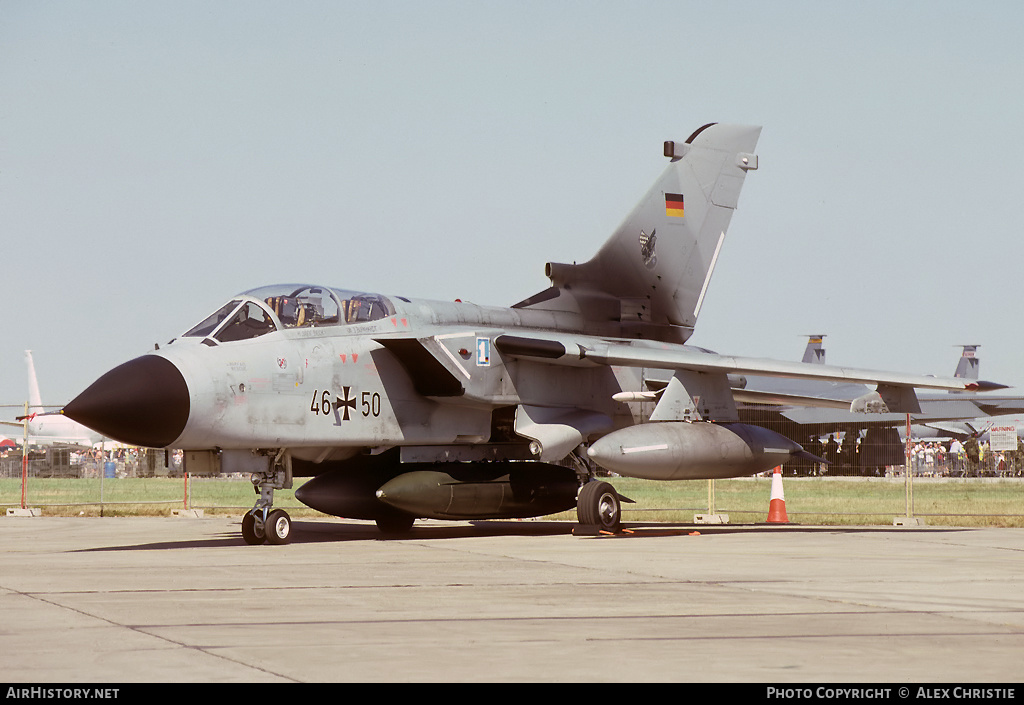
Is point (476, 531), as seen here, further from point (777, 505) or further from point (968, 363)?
point (968, 363)

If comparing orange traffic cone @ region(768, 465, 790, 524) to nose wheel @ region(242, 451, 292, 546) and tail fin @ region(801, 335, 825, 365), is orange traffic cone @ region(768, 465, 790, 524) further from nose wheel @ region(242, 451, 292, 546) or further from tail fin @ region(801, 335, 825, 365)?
tail fin @ region(801, 335, 825, 365)

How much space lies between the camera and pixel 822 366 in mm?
14820

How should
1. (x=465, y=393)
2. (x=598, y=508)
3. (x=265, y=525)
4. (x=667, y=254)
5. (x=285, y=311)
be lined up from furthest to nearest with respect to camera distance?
1. (x=667, y=254)
2. (x=598, y=508)
3. (x=465, y=393)
4. (x=285, y=311)
5. (x=265, y=525)

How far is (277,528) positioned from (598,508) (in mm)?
3714

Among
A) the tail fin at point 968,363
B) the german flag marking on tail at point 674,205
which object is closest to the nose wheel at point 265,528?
the german flag marking on tail at point 674,205

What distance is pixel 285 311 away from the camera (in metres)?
12.8

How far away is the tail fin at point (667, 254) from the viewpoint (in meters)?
16.4

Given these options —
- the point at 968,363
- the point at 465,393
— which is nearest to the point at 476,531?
the point at 465,393

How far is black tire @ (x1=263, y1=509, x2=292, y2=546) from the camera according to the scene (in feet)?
41.0

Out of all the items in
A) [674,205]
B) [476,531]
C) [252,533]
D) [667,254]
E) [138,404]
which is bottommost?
[476,531]

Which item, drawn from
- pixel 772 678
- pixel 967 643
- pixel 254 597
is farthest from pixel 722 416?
pixel 772 678

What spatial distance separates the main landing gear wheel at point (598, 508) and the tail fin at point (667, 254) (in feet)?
9.34

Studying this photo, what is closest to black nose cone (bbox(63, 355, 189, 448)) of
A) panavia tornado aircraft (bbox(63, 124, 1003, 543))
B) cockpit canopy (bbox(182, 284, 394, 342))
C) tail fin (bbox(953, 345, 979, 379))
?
panavia tornado aircraft (bbox(63, 124, 1003, 543))

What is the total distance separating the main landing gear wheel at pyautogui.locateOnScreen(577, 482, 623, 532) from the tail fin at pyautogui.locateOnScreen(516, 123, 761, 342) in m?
2.85
